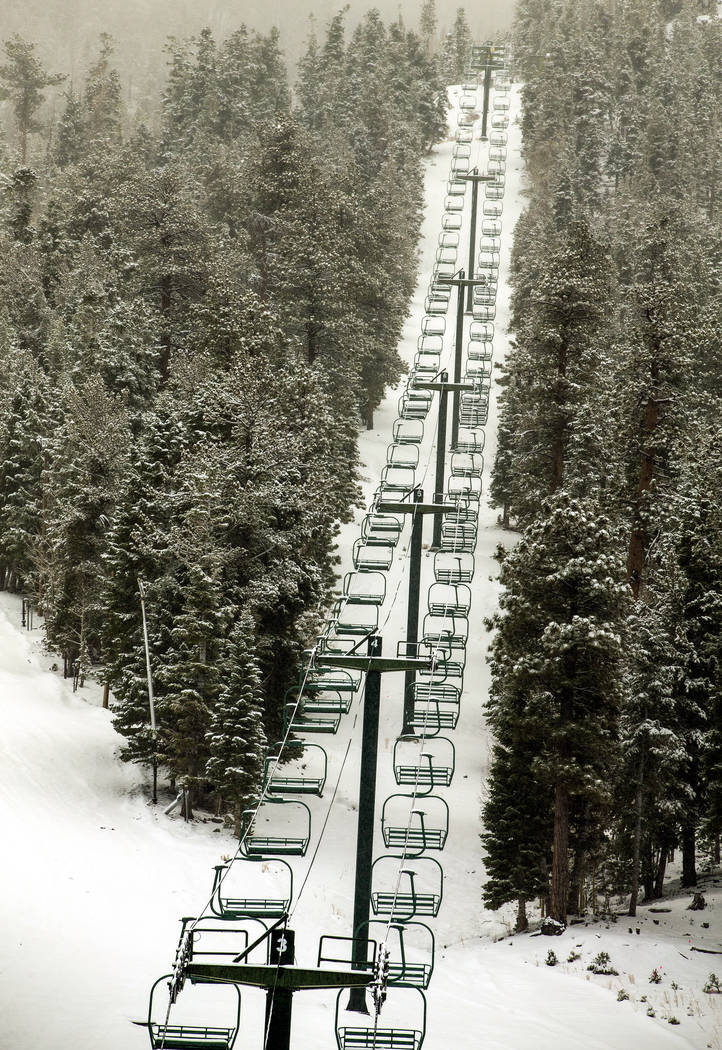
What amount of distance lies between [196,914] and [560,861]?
9335 millimetres

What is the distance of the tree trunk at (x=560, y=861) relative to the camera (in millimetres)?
27266

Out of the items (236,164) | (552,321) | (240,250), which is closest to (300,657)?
(552,321)

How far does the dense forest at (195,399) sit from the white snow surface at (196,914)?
2.29 meters

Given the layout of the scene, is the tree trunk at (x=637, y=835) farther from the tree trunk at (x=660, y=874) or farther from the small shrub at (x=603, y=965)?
the small shrub at (x=603, y=965)

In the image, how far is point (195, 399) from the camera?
121ft

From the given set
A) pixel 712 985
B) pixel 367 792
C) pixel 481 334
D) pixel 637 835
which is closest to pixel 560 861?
pixel 637 835

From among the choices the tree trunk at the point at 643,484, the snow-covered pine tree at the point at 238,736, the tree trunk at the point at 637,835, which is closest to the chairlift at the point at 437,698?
the tree trunk at the point at 637,835

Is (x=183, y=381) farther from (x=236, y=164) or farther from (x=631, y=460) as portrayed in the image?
(x=236, y=164)

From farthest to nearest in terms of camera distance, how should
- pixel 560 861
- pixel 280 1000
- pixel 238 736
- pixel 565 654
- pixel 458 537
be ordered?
pixel 238 736 → pixel 560 861 → pixel 565 654 → pixel 458 537 → pixel 280 1000

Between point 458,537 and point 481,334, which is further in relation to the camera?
point 481,334

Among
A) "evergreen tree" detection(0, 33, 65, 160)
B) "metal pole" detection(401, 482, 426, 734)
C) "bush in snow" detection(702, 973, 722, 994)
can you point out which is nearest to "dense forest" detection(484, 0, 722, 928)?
"bush in snow" detection(702, 973, 722, 994)

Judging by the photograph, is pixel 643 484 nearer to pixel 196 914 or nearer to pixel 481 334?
pixel 481 334

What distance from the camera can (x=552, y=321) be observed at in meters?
37.5

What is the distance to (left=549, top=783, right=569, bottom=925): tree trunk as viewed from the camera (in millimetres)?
27266
